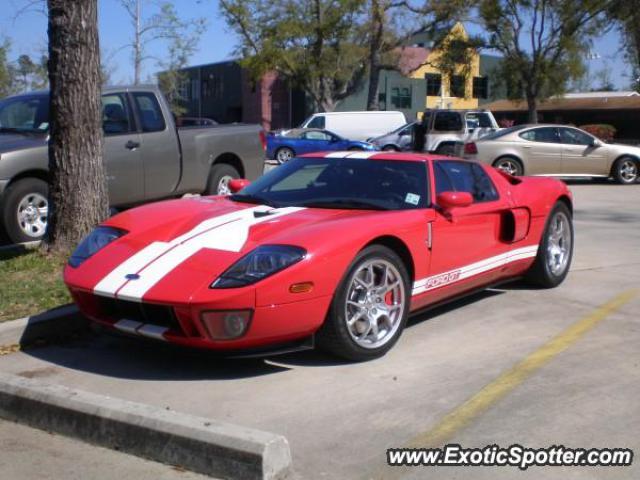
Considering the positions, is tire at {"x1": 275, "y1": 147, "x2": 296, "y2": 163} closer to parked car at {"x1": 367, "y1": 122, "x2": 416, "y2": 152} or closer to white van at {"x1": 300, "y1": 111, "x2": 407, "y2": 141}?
parked car at {"x1": 367, "y1": 122, "x2": 416, "y2": 152}

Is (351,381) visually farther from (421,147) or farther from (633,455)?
(421,147)

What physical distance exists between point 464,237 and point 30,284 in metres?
3.33

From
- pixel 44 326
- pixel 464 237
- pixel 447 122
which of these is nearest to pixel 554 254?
pixel 464 237

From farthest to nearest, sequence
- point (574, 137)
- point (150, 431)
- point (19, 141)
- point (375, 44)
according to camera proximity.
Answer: point (375, 44), point (574, 137), point (19, 141), point (150, 431)

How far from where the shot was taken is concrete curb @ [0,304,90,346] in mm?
4961

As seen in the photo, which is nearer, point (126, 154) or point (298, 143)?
point (126, 154)

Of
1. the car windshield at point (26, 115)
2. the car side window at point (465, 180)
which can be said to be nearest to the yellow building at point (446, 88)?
the car windshield at point (26, 115)

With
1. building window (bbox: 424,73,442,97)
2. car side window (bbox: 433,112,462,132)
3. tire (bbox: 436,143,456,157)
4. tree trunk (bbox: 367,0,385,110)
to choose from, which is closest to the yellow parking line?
tire (bbox: 436,143,456,157)

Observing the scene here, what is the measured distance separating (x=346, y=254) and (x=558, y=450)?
5.20 ft

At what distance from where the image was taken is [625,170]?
17.7m

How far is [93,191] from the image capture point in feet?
Result: 22.1

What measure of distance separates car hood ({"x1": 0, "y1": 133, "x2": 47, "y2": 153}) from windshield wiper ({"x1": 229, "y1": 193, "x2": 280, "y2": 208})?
342 centimetres

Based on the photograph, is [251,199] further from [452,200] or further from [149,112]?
[149,112]

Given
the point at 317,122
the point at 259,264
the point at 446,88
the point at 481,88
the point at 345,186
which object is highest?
the point at 481,88
